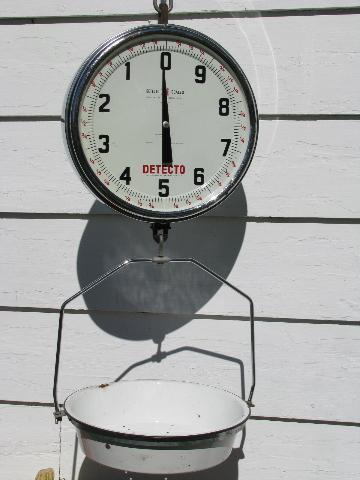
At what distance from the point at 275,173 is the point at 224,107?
9.2 inches

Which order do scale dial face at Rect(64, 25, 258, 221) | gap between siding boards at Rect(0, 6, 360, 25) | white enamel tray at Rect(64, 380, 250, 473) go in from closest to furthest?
white enamel tray at Rect(64, 380, 250, 473), scale dial face at Rect(64, 25, 258, 221), gap between siding boards at Rect(0, 6, 360, 25)

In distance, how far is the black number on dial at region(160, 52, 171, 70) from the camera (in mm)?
1122

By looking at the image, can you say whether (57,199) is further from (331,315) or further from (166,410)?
(331,315)

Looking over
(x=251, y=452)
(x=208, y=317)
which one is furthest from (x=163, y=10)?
(x=251, y=452)

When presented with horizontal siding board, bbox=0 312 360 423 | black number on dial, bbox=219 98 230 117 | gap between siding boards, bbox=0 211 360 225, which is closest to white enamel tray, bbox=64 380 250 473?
horizontal siding board, bbox=0 312 360 423

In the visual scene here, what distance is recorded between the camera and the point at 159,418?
1251 mm

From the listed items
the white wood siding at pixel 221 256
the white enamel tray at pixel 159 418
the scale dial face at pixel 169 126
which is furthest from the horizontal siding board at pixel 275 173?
the white enamel tray at pixel 159 418

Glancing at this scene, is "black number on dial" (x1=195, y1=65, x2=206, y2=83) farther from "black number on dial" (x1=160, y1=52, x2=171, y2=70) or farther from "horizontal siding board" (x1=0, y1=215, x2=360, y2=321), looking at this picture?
"horizontal siding board" (x1=0, y1=215, x2=360, y2=321)

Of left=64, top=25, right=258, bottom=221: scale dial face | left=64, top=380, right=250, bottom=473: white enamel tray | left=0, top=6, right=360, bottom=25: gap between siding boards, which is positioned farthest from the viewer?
left=0, top=6, right=360, bottom=25: gap between siding boards

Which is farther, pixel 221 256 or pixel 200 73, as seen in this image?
pixel 221 256

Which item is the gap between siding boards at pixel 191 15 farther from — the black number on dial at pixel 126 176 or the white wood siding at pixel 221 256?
the black number on dial at pixel 126 176

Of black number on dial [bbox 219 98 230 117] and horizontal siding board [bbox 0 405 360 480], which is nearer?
black number on dial [bbox 219 98 230 117]

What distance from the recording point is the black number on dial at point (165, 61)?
1122 mm

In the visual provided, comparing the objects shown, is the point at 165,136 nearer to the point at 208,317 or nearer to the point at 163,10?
the point at 163,10
